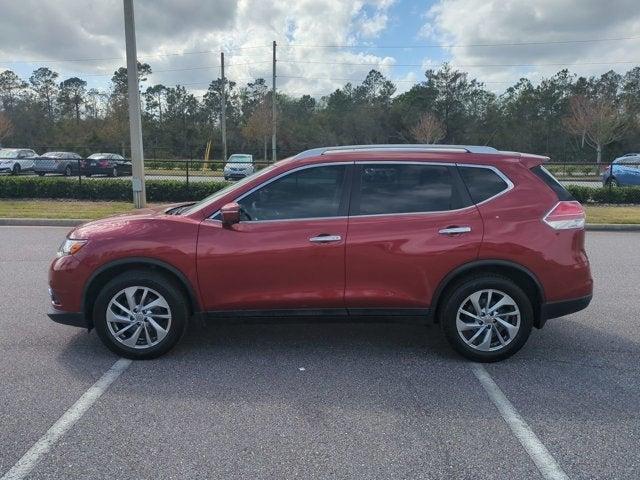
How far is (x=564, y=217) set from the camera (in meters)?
4.18

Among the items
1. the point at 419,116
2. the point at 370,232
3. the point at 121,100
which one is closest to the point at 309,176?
the point at 370,232

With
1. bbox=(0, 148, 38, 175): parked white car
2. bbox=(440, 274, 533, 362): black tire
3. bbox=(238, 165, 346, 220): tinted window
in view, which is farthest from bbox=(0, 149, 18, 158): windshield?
bbox=(440, 274, 533, 362): black tire

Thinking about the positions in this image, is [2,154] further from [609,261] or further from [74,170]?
[609,261]

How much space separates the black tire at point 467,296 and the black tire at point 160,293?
6.97 feet

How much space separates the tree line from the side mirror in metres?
47.3

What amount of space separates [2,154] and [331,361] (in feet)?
110

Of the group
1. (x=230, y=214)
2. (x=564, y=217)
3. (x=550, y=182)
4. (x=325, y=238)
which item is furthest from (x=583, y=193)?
(x=230, y=214)

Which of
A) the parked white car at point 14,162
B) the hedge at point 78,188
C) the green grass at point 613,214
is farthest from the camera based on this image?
the parked white car at point 14,162

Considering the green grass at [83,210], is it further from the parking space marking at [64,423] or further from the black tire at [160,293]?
the parking space marking at [64,423]

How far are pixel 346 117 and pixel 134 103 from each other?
177 ft

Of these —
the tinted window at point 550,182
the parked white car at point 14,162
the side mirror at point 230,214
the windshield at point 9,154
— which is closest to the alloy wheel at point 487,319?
the tinted window at point 550,182

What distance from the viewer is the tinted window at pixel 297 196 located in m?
4.22

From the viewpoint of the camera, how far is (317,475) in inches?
109

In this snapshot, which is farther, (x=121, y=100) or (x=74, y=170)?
(x=121, y=100)
